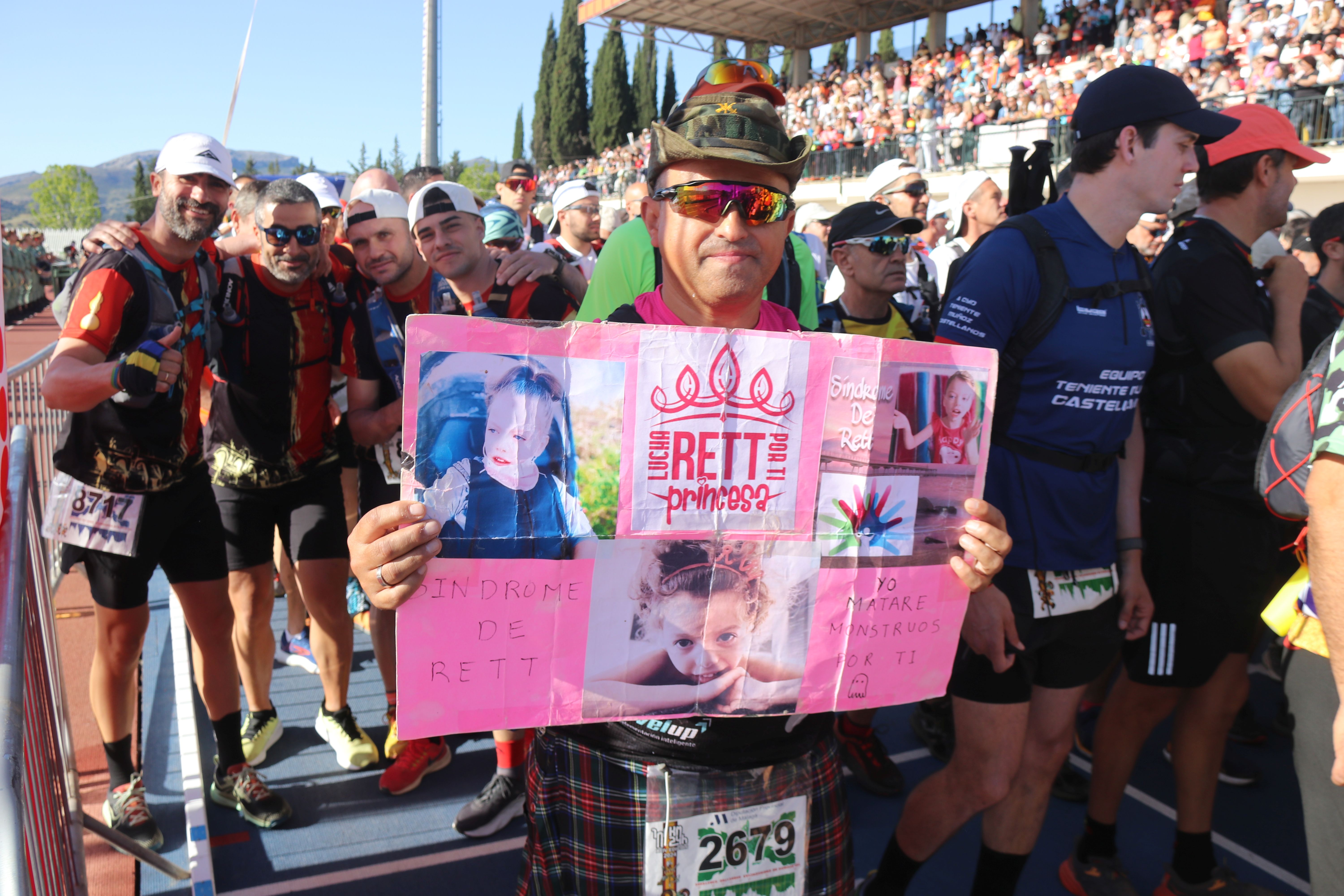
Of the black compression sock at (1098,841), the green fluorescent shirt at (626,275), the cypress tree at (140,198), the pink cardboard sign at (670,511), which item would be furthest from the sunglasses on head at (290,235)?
the cypress tree at (140,198)

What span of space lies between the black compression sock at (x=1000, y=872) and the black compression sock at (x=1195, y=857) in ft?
2.46

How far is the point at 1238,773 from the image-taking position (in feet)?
12.7

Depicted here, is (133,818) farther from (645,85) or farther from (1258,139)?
(645,85)

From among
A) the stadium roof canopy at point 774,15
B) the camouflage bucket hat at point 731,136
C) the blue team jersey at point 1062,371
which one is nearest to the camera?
the camouflage bucket hat at point 731,136

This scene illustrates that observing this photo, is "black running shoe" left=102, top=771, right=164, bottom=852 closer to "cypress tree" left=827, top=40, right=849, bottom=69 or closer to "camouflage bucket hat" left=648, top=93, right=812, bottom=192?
"camouflage bucket hat" left=648, top=93, right=812, bottom=192

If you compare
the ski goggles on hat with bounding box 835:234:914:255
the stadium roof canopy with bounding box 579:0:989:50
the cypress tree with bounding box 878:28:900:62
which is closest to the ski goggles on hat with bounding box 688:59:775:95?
the ski goggles on hat with bounding box 835:234:914:255

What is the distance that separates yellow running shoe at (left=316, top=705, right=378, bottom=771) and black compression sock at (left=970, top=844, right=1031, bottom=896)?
2570 millimetres

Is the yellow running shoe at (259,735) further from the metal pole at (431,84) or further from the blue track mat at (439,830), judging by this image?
the metal pole at (431,84)

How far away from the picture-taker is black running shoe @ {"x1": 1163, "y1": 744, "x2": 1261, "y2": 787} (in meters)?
3.83

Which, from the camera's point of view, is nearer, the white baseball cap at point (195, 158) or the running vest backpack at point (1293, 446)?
the running vest backpack at point (1293, 446)

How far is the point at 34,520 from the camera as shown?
2.90m

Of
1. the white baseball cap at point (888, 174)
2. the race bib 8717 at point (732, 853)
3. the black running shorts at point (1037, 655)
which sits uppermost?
the white baseball cap at point (888, 174)

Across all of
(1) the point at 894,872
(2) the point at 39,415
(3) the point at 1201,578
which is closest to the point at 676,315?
(1) the point at 894,872

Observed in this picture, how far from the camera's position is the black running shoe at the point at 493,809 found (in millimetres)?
3428
